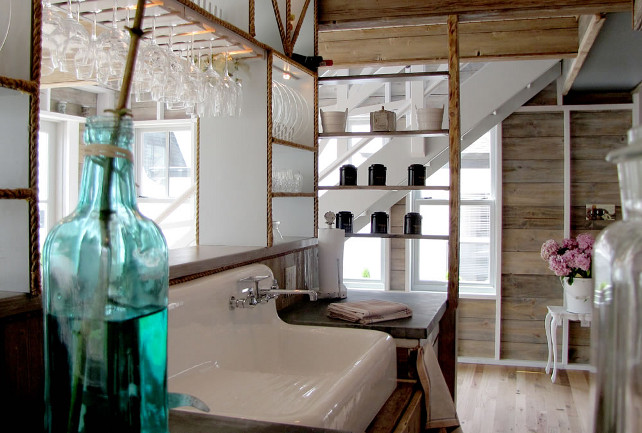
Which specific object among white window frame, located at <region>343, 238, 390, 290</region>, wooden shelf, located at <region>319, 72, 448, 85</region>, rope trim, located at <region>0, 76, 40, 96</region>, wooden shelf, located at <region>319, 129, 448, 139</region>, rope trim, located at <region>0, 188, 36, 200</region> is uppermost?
wooden shelf, located at <region>319, 72, 448, 85</region>

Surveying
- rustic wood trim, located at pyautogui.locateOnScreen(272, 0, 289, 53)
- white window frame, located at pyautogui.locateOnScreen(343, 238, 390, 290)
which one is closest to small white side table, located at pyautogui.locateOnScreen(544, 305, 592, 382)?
white window frame, located at pyautogui.locateOnScreen(343, 238, 390, 290)

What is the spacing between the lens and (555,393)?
4699mm

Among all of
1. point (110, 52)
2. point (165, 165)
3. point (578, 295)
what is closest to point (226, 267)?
point (110, 52)

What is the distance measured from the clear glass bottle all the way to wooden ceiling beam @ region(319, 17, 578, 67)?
401 centimetres

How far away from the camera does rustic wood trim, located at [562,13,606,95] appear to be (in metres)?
3.28

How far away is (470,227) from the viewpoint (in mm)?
5668

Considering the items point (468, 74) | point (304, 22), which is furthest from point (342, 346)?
point (468, 74)

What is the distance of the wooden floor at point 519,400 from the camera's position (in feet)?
13.3

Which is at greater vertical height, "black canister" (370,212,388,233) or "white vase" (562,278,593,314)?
"black canister" (370,212,388,233)

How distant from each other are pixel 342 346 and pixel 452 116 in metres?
1.36

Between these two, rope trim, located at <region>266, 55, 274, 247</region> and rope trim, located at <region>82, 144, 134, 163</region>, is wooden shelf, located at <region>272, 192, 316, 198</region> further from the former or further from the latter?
rope trim, located at <region>82, 144, 134, 163</region>

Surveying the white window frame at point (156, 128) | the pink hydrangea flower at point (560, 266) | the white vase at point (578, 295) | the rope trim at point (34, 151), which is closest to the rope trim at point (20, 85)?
the rope trim at point (34, 151)

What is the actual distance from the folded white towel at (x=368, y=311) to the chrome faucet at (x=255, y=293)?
306mm

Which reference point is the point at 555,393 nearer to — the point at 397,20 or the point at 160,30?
the point at 397,20
